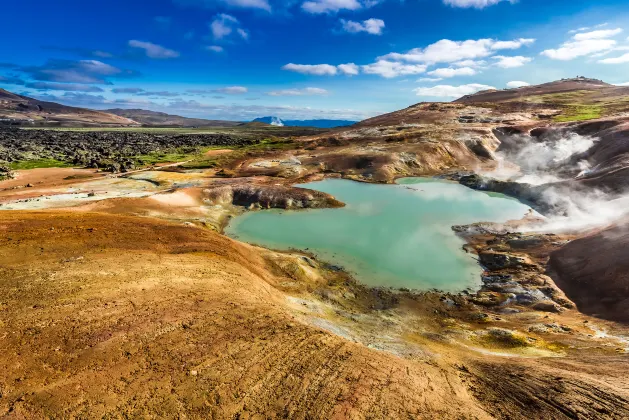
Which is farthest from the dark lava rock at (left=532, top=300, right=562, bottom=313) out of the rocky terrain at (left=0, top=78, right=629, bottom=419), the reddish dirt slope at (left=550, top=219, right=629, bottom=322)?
the reddish dirt slope at (left=550, top=219, right=629, bottom=322)

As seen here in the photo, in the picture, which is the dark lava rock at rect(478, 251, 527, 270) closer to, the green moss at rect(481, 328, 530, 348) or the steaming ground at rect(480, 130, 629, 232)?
the steaming ground at rect(480, 130, 629, 232)

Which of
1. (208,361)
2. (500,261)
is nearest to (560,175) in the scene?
(500,261)

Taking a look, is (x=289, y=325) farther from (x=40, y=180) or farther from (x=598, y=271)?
(x=40, y=180)

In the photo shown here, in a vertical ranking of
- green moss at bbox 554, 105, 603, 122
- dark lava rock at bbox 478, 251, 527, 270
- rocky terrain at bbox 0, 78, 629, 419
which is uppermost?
green moss at bbox 554, 105, 603, 122

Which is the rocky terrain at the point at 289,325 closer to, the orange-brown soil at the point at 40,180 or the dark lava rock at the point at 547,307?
the dark lava rock at the point at 547,307

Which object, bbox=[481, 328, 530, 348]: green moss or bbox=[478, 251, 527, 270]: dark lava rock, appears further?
bbox=[478, 251, 527, 270]: dark lava rock

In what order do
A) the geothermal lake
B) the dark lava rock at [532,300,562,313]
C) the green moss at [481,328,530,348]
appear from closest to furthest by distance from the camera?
the green moss at [481,328,530,348] → the dark lava rock at [532,300,562,313] → the geothermal lake
